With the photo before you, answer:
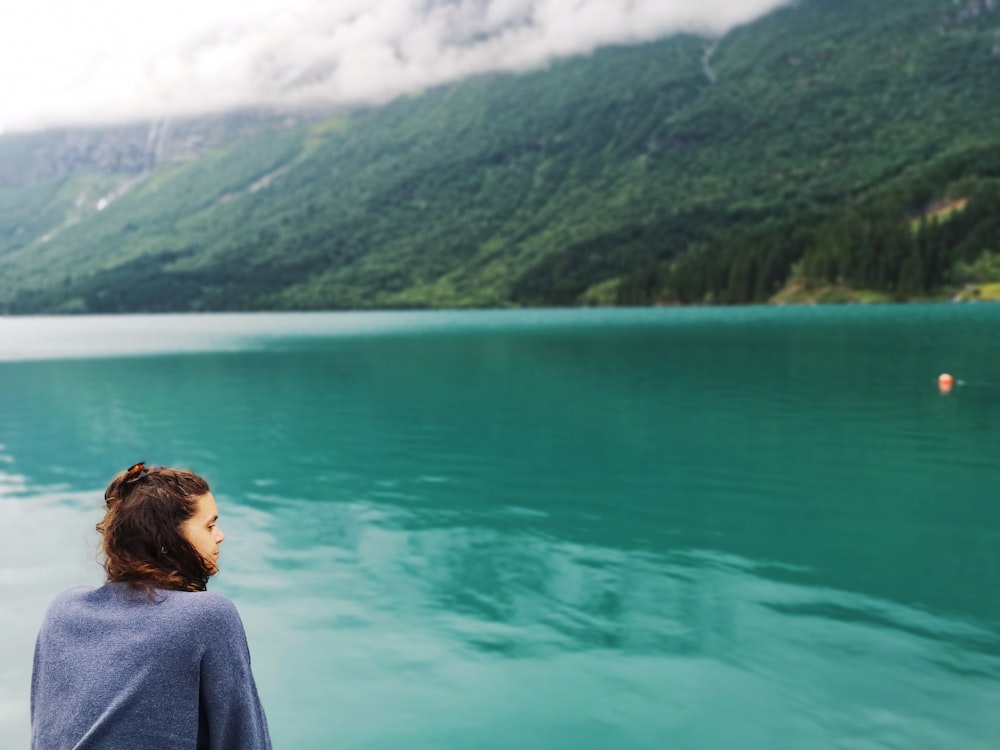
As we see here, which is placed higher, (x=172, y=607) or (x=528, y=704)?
(x=172, y=607)

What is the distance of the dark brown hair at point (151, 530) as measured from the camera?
4.21m

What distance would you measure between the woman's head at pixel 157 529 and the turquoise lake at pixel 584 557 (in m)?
0.89

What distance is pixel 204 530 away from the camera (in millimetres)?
4453

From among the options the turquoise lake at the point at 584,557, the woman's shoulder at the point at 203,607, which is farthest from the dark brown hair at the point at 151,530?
the turquoise lake at the point at 584,557

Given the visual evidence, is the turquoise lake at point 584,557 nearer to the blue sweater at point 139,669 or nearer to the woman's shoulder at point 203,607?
the blue sweater at point 139,669

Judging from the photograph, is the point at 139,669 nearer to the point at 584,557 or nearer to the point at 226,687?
the point at 226,687

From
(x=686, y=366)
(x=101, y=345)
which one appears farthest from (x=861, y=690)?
(x=101, y=345)

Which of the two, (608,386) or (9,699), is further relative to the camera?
(608,386)

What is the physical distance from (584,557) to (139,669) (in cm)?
1732

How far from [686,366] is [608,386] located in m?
14.3

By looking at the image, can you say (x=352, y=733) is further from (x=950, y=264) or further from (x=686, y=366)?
(x=950, y=264)

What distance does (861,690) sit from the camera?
13.2 meters

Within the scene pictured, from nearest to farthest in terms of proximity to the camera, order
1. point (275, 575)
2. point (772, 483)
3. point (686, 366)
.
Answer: point (275, 575), point (772, 483), point (686, 366)

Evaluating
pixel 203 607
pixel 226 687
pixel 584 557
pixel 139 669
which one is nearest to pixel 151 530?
pixel 203 607
